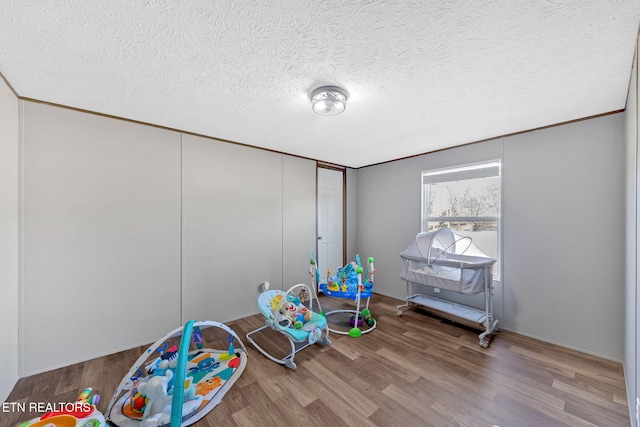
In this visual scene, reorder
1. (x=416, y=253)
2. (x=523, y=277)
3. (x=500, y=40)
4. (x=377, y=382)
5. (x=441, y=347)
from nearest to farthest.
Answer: (x=500, y=40)
(x=377, y=382)
(x=441, y=347)
(x=523, y=277)
(x=416, y=253)

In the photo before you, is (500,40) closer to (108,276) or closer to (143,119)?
(143,119)

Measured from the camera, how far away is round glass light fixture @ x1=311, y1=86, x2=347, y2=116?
1.79 metres

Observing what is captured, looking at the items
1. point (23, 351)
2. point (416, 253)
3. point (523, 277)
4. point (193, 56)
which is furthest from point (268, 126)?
point (523, 277)

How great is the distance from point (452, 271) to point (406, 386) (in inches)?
59.6

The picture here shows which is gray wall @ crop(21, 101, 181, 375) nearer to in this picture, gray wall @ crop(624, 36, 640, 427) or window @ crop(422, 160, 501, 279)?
window @ crop(422, 160, 501, 279)

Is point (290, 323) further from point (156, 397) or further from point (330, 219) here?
point (330, 219)

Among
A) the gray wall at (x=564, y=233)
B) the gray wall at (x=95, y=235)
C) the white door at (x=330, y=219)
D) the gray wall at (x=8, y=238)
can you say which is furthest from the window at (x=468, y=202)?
the gray wall at (x=8, y=238)

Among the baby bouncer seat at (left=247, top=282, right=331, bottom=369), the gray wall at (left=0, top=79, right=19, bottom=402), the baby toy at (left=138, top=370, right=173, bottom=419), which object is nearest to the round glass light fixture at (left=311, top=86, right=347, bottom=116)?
the baby bouncer seat at (left=247, top=282, right=331, bottom=369)

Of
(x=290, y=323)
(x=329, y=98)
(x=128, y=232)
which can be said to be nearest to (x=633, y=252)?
(x=329, y=98)

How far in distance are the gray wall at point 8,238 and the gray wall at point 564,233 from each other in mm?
4388

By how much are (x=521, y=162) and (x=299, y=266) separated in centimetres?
317

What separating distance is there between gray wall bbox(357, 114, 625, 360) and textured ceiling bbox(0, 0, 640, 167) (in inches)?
14.3

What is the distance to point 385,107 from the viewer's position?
83.5 inches

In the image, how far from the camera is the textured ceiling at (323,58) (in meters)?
1.15
